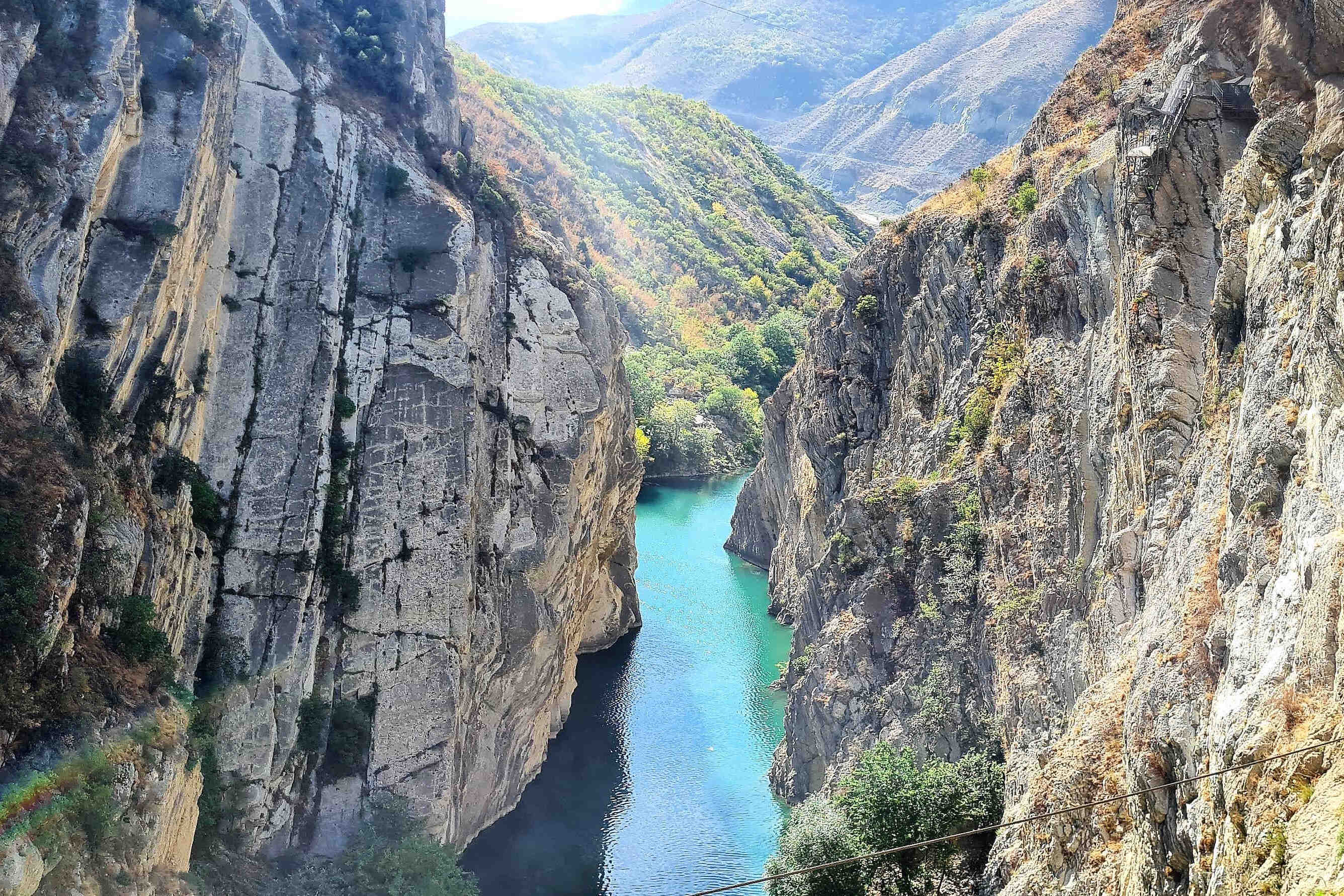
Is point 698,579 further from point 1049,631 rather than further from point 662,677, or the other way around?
point 1049,631

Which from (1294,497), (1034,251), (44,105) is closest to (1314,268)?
(1294,497)

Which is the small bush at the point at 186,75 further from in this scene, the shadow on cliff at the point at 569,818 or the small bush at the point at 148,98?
the shadow on cliff at the point at 569,818

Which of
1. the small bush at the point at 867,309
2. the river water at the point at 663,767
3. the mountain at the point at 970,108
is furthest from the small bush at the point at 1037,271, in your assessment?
the mountain at the point at 970,108

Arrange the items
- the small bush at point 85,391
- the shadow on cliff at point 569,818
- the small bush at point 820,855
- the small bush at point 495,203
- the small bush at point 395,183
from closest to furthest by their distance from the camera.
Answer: the small bush at point 85,391 → the small bush at point 820,855 → the shadow on cliff at point 569,818 → the small bush at point 395,183 → the small bush at point 495,203

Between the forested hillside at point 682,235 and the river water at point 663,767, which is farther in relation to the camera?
the forested hillside at point 682,235

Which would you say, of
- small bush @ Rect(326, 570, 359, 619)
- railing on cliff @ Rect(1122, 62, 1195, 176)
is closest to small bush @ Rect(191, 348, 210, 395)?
small bush @ Rect(326, 570, 359, 619)

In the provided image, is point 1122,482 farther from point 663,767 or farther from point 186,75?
point 186,75

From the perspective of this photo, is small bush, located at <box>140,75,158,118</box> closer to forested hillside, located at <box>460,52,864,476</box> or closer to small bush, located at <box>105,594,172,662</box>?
small bush, located at <box>105,594,172,662</box>
